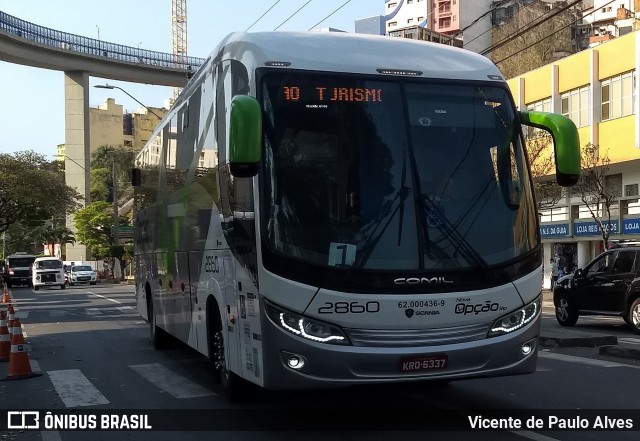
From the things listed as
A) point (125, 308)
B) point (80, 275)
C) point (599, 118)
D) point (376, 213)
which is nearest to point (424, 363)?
point (376, 213)

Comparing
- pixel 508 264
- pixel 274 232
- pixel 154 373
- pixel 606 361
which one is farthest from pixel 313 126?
pixel 606 361

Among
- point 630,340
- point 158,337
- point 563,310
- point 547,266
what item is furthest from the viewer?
point 547,266

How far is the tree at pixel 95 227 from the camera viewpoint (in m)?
73.8

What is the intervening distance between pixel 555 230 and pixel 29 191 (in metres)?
36.6

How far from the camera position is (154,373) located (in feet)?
38.2

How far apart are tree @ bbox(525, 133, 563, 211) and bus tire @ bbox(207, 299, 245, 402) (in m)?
23.5

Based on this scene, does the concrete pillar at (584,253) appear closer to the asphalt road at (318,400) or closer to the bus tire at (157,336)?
the asphalt road at (318,400)

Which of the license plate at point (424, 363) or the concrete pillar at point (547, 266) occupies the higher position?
the license plate at point (424, 363)

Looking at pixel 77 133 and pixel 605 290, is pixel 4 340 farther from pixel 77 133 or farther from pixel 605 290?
pixel 77 133

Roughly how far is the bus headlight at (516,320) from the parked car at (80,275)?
57.9 meters

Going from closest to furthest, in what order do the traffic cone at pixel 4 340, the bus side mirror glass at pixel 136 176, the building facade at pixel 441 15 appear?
the traffic cone at pixel 4 340 → the bus side mirror glass at pixel 136 176 → the building facade at pixel 441 15

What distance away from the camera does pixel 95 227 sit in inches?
2940

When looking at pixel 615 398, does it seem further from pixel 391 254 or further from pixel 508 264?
pixel 391 254

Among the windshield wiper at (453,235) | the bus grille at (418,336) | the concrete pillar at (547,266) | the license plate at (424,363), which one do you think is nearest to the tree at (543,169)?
the concrete pillar at (547,266)
